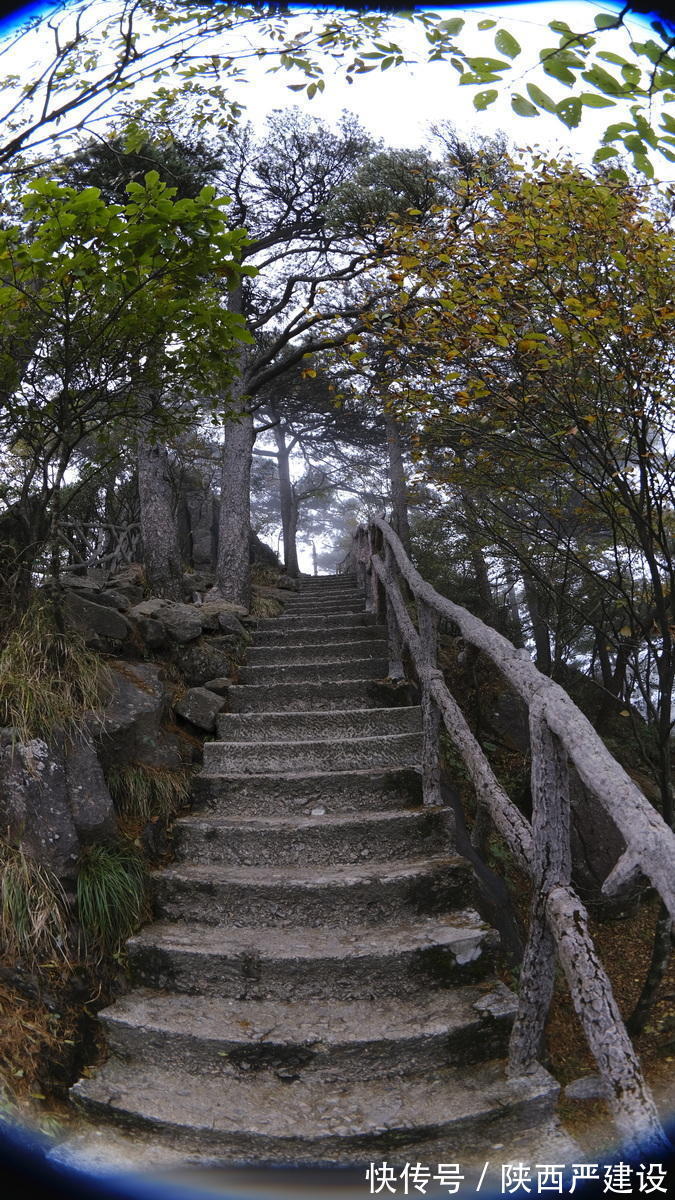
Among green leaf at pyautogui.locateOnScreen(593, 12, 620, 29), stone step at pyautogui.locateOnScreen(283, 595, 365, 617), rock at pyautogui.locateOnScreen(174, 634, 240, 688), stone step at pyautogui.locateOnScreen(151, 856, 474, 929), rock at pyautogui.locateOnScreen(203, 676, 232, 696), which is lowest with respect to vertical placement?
stone step at pyautogui.locateOnScreen(151, 856, 474, 929)

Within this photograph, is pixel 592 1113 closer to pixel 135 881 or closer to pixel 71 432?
pixel 135 881

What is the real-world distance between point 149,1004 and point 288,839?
1027mm

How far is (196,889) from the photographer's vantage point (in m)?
3.46

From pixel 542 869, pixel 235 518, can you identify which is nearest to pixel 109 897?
pixel 542 869

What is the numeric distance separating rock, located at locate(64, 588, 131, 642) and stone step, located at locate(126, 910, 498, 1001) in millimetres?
1955

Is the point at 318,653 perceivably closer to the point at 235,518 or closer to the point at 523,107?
the point at 235,518

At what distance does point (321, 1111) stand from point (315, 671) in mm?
3274

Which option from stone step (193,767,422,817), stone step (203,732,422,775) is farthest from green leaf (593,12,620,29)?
stone step (203,732,422,775)

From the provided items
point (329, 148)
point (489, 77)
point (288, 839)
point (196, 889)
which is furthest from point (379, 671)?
point (329, 148)

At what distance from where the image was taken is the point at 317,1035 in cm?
272

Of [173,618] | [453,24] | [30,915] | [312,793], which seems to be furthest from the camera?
[173,618]

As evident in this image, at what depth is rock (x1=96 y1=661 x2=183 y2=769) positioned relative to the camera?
3773 millimetres

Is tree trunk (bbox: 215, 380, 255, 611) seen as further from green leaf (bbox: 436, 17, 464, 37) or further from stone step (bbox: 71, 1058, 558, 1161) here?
green leaf (bbox: 436, 17, 464, 37)

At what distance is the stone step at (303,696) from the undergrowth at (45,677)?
1288 mm
